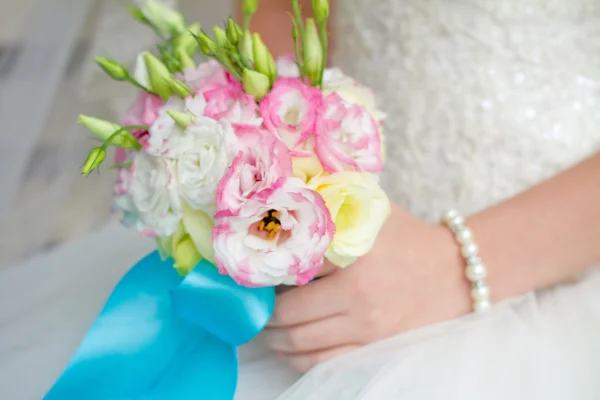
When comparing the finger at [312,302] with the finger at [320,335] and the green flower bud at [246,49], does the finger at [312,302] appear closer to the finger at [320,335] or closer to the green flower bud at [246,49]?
the finger at [320,335]

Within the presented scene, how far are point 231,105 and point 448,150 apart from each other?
1.17 feet

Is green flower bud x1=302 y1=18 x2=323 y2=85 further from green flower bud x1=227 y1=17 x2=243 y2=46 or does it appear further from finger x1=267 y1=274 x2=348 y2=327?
finger x1=267 y1=274 x2=348 y2=327

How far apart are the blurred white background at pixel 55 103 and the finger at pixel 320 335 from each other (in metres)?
0.57

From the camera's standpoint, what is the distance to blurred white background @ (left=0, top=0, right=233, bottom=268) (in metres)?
0.80

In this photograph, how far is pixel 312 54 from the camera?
1.37 ft

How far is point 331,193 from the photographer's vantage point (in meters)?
0.38

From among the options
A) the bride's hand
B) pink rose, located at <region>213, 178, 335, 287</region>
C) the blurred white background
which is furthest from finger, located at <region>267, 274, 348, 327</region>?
the blurred white background

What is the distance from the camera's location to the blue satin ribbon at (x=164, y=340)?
429 millimetres

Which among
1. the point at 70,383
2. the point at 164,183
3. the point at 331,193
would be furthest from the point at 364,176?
the point at 70,383

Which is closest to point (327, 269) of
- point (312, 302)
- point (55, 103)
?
point (312, 302)

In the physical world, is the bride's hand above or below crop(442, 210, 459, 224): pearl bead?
below

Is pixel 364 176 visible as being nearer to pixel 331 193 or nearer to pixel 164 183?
pixel 331 193

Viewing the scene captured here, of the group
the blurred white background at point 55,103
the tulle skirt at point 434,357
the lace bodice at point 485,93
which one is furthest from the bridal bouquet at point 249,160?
the blurred white background at point 55,103

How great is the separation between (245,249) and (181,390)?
181 mm
